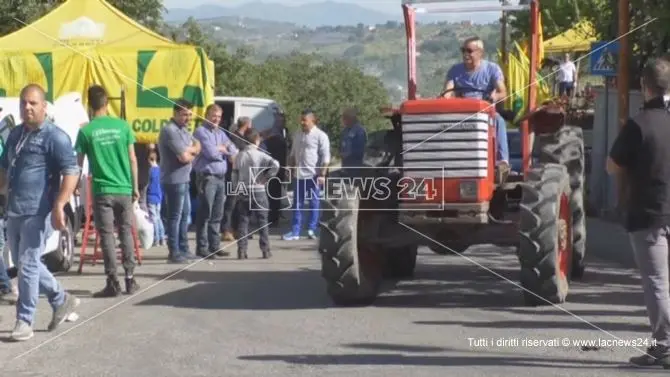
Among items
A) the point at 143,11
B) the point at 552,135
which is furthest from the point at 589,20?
the point at 143,11

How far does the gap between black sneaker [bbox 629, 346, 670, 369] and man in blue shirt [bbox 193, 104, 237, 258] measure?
26.9 feet

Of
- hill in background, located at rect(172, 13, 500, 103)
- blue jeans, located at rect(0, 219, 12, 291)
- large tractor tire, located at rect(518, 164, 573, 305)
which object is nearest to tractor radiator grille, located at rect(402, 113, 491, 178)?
large tractor tire, located at rect(518, 164, 573, 305)

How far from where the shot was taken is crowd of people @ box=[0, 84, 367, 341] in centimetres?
1033

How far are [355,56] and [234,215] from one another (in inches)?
971

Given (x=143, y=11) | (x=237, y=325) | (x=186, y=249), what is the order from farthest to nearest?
(x=143, y=11), (x=186, y=249), (x=237, y=325)

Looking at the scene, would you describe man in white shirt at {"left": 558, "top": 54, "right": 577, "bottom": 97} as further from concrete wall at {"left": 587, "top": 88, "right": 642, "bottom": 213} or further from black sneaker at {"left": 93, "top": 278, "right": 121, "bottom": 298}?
black sneaker at {"left": 93, "top": 278, "right": 121, "bottom": 298}

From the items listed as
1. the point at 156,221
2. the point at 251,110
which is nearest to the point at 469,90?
the point at 156,221

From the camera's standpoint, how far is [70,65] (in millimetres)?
19438

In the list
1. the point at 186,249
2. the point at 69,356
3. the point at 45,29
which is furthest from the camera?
the point at 45,29

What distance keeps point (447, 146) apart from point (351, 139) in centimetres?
646

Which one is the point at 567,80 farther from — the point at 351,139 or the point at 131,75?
the point at 131,75

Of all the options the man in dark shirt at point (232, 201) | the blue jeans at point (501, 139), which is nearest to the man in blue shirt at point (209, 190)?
the man in dark shirt at point (232, 201)

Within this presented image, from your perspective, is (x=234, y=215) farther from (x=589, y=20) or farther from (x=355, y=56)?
(x=355, y=56)

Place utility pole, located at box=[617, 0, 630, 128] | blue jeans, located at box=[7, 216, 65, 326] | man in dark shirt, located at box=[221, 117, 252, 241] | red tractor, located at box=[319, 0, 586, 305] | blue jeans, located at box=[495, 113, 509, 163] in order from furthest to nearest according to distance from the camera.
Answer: utility pole, located at box=[617, 0, 630, 128], man in dark shirt, located at box=[221, 117, 252, 241], blue jeans, located at box=[495, 113, 509, 163], red tractor, located at box=[319, 0, 586, 305], blue jeans, located at box=[7, 216, 65, 326]
